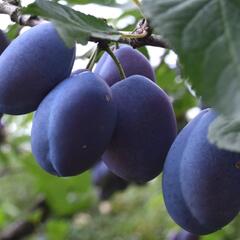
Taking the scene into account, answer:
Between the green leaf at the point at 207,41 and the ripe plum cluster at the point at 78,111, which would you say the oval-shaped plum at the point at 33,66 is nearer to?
the ripe plum cluster at the point at 78,111

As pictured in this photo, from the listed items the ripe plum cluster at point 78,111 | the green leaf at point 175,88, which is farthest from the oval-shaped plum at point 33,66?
the green leaf at point 175,88

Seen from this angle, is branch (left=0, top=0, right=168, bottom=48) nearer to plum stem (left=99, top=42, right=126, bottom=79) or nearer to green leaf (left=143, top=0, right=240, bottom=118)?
plum stem (left=99, top=42, right=126, bottom=79)

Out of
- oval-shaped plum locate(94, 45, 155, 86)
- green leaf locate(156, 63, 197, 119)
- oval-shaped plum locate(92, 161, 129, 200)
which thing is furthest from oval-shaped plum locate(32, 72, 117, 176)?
oval-shaped plum locate(92, 161, 129, 200)

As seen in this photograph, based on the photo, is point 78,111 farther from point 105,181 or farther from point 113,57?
point 105,181

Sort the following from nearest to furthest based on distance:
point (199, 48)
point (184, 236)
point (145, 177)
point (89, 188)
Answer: point (199, 48), point (145, 177), point (184, 236), point (89, 188)

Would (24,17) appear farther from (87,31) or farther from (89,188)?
(89,188)

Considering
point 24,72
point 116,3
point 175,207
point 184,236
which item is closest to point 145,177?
point 175,207
